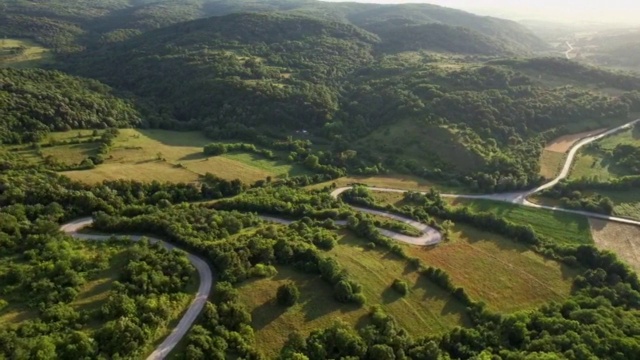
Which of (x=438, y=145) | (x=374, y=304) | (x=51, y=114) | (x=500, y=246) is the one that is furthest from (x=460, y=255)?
(x=51, y=114)

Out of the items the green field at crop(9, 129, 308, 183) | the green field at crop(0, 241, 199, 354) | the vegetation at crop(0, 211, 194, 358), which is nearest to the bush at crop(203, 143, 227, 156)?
the green field at crop(9, 129, 308, 183)

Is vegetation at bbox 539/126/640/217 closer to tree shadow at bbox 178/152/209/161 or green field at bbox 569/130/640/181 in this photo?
green field at bbox 569/130/640/181

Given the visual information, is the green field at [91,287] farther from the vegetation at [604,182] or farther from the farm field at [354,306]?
the vegetation at [604,182]

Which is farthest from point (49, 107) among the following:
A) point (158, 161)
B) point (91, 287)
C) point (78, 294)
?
point (78, 294)

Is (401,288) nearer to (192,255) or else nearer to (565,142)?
(192,255)

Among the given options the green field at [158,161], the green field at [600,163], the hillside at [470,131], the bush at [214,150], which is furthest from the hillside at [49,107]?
the green field at [600,163]

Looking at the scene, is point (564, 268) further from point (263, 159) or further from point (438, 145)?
point (263, 159)
